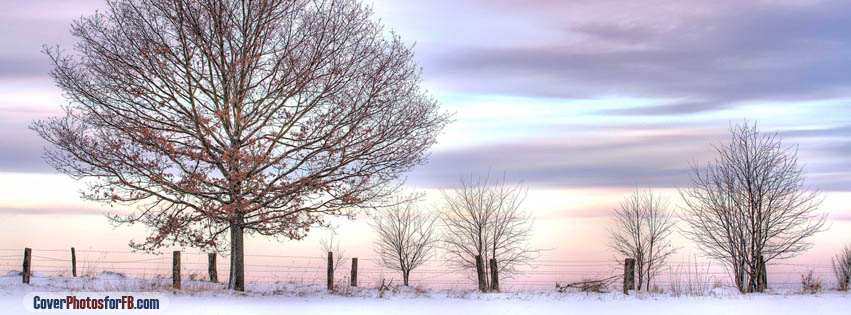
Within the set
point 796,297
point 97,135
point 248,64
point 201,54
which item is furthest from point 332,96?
point 796,297

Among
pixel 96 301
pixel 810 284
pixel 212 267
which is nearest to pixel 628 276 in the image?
pixel 810 284

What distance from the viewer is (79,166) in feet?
65.2

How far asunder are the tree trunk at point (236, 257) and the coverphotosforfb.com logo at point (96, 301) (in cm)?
269

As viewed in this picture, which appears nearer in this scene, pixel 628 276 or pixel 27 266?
pixel 27 266

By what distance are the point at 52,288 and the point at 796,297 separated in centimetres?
2245

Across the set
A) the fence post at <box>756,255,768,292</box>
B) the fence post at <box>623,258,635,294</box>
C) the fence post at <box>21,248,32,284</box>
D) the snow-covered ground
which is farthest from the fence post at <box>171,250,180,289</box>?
the fence post at <box>756,255,768,292</box>

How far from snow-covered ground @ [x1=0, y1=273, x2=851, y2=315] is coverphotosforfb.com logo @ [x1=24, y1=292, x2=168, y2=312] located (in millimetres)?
352

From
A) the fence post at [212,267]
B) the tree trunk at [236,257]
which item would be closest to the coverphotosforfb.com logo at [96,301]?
the tree trunk at [236,257]

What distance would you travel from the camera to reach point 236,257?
20906 millimetres

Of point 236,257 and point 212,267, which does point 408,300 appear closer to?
point 236,257

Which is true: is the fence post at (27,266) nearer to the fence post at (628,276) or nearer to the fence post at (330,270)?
the fence post at (330,270)

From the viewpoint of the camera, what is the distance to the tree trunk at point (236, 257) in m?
20.8

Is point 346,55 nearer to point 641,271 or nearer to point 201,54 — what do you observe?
point 201,54

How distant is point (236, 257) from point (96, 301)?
14.4ft
